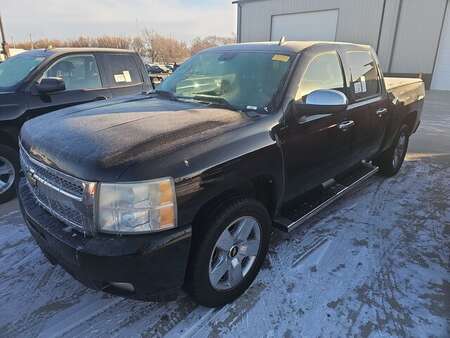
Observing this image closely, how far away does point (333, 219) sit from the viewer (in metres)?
3.90

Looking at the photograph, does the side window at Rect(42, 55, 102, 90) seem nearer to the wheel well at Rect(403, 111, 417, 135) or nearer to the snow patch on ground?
the snow patch on ground

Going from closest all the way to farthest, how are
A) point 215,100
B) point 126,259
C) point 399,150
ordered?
point 126,259 < point 215,100 < point 399,150

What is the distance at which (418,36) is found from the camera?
1950 cm

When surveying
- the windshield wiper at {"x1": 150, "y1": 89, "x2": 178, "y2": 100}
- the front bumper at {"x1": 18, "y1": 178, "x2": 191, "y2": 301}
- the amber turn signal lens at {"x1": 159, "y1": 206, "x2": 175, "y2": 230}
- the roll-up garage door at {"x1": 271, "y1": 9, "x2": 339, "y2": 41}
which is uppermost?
the roll-up garage door at {"x1": 271, "y1": 9, "x2": 339, "y2": 41}

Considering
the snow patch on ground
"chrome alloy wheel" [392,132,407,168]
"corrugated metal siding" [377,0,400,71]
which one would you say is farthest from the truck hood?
"corrugated metal siding" [377,0,400,71]

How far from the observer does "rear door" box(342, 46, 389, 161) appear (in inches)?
145

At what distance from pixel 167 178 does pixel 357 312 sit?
1.71 meters

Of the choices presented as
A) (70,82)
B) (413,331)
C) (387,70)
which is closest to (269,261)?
(413,331)


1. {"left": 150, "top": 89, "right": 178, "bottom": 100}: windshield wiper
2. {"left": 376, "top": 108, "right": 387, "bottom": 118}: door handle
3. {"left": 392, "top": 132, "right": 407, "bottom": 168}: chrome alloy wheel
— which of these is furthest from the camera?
{"left": 392, "top": 132, "right": 407, "bottom": 168}: chrome alloy wheel

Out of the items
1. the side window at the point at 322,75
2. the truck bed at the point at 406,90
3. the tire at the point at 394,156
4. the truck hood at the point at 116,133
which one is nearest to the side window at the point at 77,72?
the truck hood at the point at 116,133

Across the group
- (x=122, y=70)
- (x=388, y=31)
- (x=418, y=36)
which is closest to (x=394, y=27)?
(x=388, y=31)

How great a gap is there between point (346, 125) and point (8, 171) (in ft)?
12.9

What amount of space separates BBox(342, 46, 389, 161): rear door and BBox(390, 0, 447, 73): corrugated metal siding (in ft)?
59.8

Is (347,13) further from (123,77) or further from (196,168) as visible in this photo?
(196,168)
